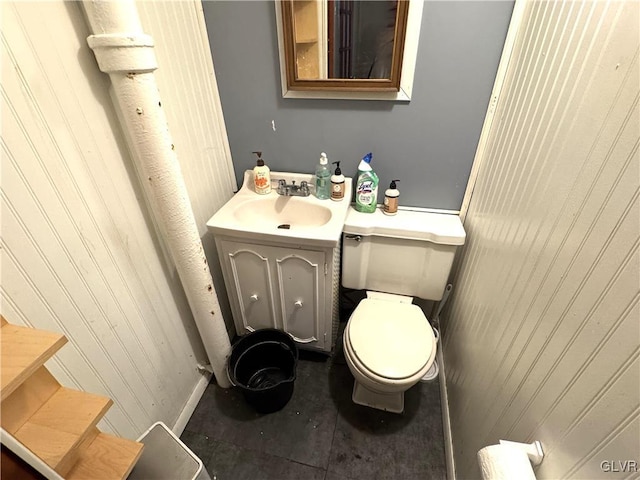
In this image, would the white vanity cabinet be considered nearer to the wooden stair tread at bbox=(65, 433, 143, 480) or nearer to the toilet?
the toilet

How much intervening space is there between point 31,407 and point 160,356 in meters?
0.60

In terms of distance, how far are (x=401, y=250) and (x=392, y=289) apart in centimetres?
22

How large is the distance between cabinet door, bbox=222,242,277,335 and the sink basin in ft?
0.52

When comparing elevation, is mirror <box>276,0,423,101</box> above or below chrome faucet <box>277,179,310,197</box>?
above

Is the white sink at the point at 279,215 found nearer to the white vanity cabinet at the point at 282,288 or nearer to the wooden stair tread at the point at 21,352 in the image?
the white vanity cabinet at the point at 282,288

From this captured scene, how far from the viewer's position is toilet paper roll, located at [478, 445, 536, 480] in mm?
589

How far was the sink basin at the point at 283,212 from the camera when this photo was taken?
4.51 feet

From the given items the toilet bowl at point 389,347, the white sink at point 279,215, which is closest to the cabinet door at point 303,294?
the white sink at point 279,215

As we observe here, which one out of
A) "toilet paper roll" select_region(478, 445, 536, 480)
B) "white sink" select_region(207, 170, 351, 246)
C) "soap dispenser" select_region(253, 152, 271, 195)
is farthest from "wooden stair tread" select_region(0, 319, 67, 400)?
"soap dispenser" select_region(253, 152, 271, 195)

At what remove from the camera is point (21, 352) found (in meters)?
0.49

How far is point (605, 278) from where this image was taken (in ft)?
1.64

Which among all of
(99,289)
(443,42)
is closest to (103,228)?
(99,289)

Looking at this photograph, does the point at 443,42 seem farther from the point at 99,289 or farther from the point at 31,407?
the point at 31,407

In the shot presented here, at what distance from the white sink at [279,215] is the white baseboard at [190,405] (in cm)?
75
